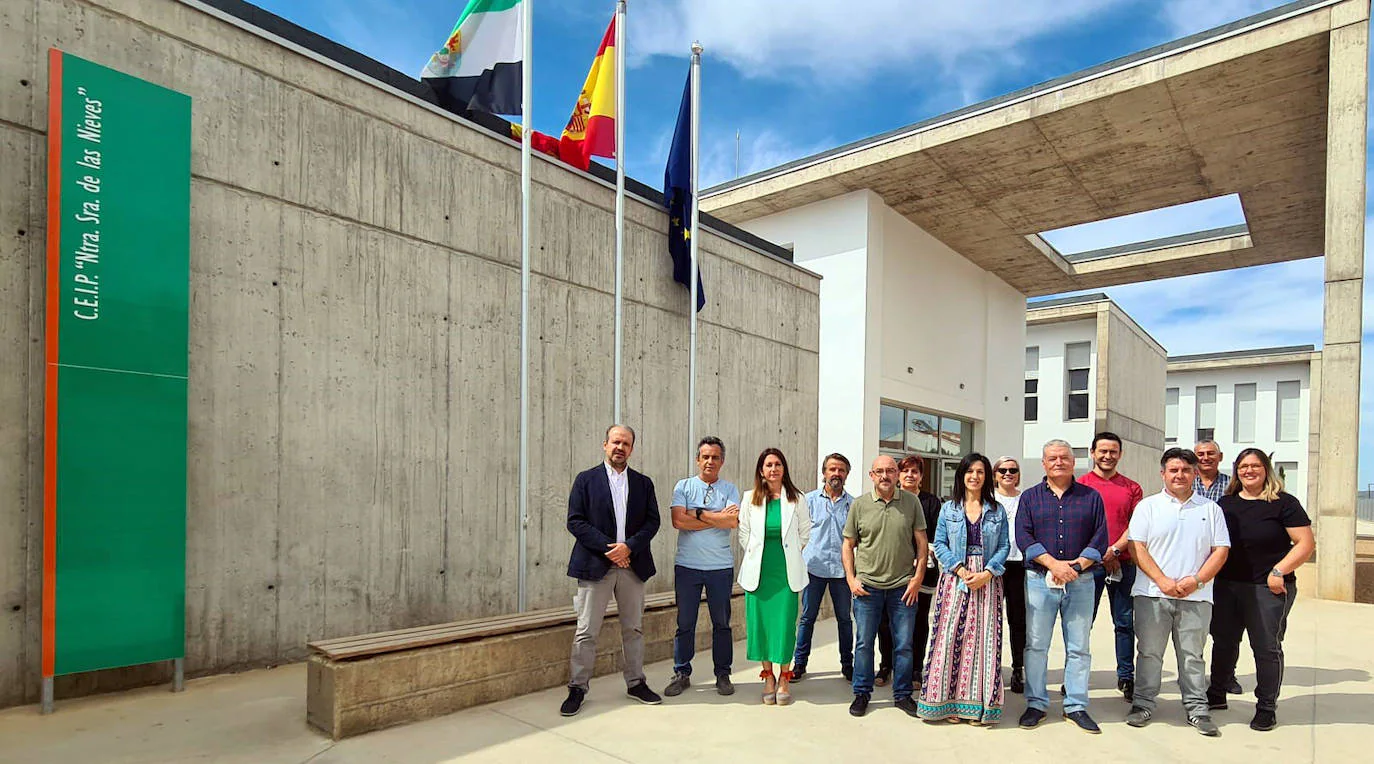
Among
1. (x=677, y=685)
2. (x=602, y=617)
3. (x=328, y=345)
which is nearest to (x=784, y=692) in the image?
(x=677, y=685)

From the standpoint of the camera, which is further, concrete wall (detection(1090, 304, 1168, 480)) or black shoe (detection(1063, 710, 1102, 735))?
concrete wall (detection(1090, 304, 1168, 480))

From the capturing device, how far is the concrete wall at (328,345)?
14.6 feet

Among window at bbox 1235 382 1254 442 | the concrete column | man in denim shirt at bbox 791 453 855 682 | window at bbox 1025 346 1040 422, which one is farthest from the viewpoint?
window at bbox 1235 382 1254 442

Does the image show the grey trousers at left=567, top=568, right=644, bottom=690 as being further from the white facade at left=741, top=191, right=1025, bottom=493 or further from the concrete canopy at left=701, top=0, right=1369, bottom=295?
the concrete canopy at left=701, top=0, right=1369, bottom=295

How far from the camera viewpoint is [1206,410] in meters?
33.8

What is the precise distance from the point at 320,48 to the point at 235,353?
8.03 ft

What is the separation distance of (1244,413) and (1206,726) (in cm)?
3460

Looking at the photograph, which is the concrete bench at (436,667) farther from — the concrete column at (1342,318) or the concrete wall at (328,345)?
the concrete column at (1342,318)

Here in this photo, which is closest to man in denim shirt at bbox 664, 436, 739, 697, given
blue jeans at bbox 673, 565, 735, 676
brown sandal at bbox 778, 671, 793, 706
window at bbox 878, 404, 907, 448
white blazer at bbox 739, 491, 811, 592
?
blue jeans at bbox 673, 565, 735, 676

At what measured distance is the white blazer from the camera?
5027 millimetres

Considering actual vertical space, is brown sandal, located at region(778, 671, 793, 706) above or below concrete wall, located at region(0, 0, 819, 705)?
below

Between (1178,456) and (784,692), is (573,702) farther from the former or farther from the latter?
(1178,456)

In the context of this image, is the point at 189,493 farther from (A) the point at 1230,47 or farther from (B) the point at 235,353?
(A) the point at 1230,47

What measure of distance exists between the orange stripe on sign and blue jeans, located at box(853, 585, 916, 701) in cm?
450
